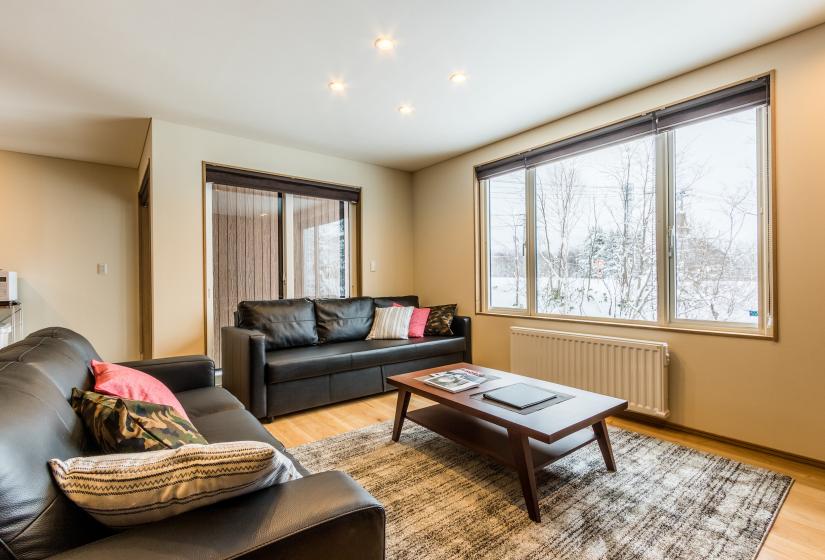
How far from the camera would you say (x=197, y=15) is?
204cm

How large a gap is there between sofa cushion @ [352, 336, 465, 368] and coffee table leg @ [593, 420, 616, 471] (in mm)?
1844

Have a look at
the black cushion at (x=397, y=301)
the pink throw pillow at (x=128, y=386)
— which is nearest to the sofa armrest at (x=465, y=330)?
the black cushion at (x=397, y=301)

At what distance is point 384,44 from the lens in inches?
90.7

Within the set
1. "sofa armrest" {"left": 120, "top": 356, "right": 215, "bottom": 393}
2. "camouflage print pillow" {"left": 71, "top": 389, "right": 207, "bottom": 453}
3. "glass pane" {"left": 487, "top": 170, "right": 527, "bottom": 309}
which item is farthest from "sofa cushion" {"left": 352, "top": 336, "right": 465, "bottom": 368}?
"camouflage print pillow" {"left": 71, "top": 389, "right": 207, "bottom": 453}

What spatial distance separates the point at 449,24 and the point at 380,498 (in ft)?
8.29

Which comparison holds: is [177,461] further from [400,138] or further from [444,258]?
[444,258]

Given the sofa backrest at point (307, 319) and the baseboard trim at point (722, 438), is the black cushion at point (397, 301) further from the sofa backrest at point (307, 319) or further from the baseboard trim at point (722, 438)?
the baseboard trim at point (722, 438)

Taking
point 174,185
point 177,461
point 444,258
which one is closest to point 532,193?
point 444,258

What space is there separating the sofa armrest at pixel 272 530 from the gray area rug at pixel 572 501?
0.82 meters

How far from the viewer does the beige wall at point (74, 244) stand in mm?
4082

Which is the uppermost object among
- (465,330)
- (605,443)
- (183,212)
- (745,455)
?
(183,212)

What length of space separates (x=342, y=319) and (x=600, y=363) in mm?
2365

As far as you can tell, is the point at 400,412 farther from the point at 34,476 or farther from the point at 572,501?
the point at 34,476

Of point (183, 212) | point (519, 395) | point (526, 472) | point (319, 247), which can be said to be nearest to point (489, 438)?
point (519, 395)
